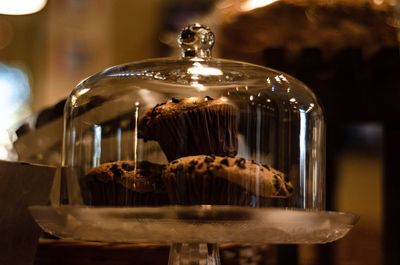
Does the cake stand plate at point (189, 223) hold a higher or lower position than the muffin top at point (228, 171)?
lower

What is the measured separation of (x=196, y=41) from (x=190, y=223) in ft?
0.85

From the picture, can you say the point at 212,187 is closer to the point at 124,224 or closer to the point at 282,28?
the point at 124,224

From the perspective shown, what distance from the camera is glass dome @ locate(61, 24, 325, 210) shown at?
2.03 ft

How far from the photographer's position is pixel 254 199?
622mm

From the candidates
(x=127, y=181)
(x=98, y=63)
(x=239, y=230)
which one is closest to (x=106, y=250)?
(x=127, y=181)

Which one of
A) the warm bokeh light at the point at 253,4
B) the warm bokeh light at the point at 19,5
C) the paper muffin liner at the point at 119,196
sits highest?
the warm bokeh light at the point at 19,5

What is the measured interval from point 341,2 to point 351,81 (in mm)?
140

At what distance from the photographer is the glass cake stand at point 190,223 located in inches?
21.1

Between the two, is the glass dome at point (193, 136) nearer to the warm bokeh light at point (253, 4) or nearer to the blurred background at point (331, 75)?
the blurred background at point (331, 75)

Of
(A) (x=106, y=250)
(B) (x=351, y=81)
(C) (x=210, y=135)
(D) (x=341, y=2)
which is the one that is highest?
(D) (x=341, y=2)

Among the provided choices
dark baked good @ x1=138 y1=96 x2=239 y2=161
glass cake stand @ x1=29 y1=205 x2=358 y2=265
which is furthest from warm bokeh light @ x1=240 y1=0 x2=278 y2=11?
glass cake stand @ x1=29 y1=205 x2=358 y2=265

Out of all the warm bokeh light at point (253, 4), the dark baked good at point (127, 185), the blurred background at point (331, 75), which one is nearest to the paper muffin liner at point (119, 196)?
the dark baked good at point (127, 185)

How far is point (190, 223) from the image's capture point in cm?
54

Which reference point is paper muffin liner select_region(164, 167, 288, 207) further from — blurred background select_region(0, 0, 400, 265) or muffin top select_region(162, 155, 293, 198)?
blurred background select_region(0, 0, 400, 265)
